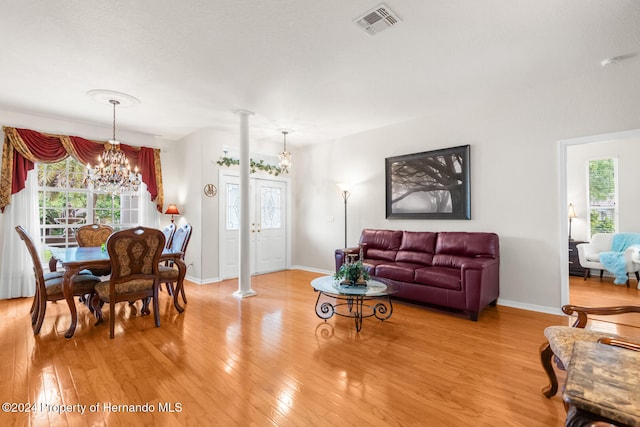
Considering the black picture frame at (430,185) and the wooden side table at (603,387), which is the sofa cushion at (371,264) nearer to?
the black picture frame at (430,185)

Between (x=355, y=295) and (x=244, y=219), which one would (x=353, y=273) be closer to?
(x=355, y=295)

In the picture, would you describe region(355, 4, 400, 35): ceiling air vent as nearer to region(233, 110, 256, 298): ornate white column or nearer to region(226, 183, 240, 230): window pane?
region(233, 110, 256, 298): ornate white column

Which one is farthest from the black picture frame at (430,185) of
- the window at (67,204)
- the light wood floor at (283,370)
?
the window at (67,204)

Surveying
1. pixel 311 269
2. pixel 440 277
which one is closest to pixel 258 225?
pixel 311 269

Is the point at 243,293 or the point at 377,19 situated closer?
the point at 377,19

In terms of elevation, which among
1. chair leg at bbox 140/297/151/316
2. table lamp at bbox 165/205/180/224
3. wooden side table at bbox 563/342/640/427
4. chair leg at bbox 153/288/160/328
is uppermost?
table lamp at bbox 165/205/180/224

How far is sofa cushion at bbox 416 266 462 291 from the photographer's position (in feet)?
11.3

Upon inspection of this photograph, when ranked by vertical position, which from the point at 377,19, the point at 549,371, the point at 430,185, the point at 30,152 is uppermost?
the point at 377,19

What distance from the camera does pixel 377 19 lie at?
2346 millimetres

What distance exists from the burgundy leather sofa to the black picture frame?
1.27 feet

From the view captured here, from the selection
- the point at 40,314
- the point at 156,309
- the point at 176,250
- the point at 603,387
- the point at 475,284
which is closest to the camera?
the point at 603,387

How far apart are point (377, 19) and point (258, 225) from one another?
14.7 ft

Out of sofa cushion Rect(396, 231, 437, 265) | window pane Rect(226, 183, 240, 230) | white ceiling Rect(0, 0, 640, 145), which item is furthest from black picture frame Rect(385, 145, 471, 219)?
window pane Rect(226, 183, 240, 230)

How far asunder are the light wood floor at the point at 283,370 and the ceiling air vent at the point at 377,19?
2.73 meters
